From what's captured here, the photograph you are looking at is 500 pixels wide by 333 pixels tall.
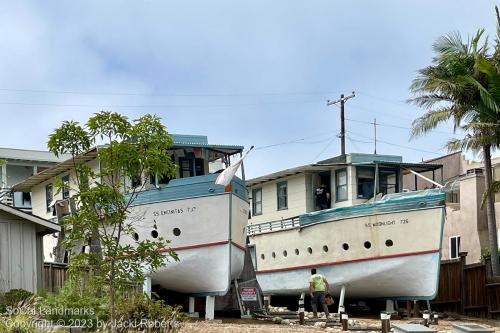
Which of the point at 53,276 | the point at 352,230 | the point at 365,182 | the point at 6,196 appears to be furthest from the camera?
the point at 6,196

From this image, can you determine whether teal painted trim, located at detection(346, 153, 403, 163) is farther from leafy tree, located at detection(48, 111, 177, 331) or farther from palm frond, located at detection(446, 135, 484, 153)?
leafy tree, located at detection(48, 111, 177, 331)

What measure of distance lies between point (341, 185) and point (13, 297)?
14.4 m

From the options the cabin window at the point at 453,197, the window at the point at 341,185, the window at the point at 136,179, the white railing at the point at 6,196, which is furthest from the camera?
the cabin window at the point at 453,197

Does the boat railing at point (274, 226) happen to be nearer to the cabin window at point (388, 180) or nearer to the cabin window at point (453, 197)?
the cabin window at point (388, 180)

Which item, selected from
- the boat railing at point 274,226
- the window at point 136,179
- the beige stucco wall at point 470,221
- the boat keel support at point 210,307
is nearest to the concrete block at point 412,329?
the window at point 136,179

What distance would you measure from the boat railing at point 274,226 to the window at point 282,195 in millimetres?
1213

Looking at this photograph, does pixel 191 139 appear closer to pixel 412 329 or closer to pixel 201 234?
pixel 201 234

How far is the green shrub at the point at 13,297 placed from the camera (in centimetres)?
1978

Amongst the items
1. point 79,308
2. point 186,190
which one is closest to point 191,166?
point 186,190

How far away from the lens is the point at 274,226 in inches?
1261

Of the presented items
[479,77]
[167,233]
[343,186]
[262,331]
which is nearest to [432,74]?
[479,77]

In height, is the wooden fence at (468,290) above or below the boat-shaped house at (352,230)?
below

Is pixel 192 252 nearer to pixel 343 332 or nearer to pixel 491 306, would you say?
pixel 343 332

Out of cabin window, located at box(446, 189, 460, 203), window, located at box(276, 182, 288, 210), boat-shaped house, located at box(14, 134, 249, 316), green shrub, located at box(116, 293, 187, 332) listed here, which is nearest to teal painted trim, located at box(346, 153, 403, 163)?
window, located at box(276, 182, 288, 210)
